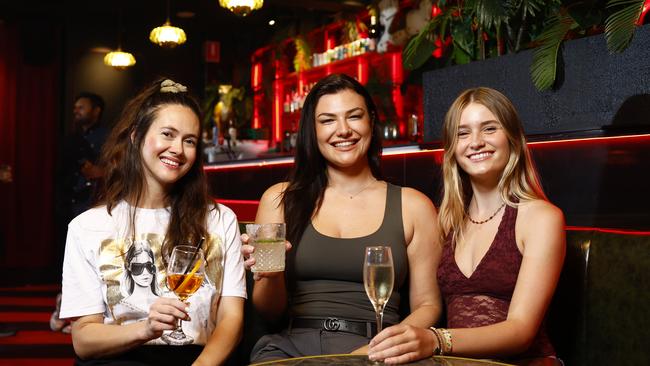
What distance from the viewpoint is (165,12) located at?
9352 millimetres

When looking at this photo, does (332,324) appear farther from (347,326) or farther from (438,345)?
(438,345)

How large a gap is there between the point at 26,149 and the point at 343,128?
713cm

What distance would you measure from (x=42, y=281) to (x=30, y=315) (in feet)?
8.10

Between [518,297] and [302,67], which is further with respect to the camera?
[302,67]

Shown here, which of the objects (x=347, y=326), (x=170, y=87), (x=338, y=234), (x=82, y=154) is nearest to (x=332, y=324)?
(x=347, y=326)

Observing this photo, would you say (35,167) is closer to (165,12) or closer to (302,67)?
(165,12)

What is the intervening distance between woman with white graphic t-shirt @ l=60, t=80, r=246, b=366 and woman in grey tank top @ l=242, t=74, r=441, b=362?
177 millimetres

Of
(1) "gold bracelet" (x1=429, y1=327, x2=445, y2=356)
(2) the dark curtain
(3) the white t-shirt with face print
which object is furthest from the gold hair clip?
(2) the dark curtain

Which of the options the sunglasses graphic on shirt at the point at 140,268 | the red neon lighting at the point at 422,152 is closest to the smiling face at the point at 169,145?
the sunglasses graphic on shirt at the point at 140,268

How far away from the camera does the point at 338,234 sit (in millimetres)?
2264

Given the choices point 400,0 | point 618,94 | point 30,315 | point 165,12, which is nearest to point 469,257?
point 618,94

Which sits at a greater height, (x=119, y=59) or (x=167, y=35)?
(x=167, y=35)

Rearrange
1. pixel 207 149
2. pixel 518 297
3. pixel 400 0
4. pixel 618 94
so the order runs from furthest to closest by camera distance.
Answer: pixel 207 149, pixel 400 0, pixel 618 94, pixel 518 297

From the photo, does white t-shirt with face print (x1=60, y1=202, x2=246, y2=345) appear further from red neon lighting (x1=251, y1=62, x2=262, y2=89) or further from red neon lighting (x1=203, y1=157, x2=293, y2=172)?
red neon lighting (x1=251, y1=62, x2=262, y2=89)
